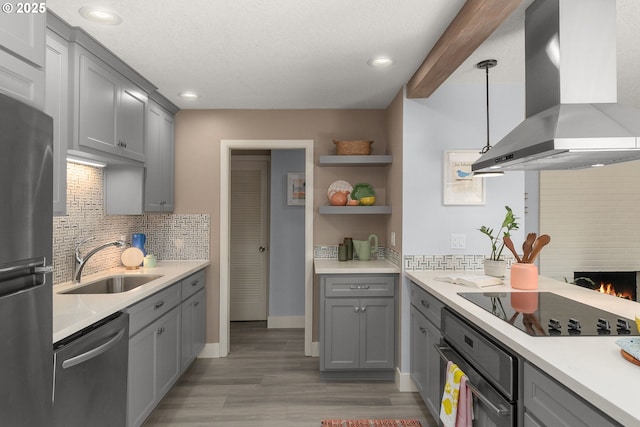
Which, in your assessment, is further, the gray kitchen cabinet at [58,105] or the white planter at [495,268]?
the white planter at [495,268]

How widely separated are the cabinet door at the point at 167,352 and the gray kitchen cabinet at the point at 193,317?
0.47 feet

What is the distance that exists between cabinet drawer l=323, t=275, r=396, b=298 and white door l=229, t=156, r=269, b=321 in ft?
6.65

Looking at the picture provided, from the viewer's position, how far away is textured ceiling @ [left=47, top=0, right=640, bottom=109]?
196 centimetres

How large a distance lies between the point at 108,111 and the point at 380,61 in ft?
5.98

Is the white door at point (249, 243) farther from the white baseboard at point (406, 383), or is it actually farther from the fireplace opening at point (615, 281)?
the fireplace opening at point (615, 281)

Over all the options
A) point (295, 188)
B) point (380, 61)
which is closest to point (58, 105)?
point (380, 61)

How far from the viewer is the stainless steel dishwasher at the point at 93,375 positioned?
62.6 inches

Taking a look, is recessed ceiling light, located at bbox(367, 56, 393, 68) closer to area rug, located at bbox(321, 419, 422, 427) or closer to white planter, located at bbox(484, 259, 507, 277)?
white planter, located at bbox(484, 259, 507, 277)

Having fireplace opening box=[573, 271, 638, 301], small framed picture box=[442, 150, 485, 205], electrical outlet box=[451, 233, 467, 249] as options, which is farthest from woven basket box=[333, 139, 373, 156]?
fireplace opening box=[573, 271, 638, 301]

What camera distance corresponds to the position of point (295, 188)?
4.83 metres

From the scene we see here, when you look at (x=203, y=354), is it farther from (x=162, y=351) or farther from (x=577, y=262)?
(x=577, y=262)

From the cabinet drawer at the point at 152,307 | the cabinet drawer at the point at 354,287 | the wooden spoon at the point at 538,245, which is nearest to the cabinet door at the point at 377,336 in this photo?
the cabinet drawer at the point at 354,287

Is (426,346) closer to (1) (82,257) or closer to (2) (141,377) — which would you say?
(2) (141,377)

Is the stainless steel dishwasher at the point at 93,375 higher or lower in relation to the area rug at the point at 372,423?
higher
